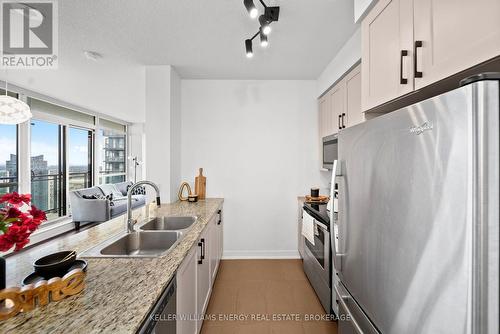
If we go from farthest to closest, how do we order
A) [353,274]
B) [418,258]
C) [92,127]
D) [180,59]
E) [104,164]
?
[104,164], [92,127], [180,59], [353,274], [418,258]

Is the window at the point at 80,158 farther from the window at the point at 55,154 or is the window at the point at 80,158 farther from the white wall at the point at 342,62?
the white wall at the point at 342,62

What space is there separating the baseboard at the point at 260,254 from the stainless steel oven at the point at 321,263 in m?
0.76

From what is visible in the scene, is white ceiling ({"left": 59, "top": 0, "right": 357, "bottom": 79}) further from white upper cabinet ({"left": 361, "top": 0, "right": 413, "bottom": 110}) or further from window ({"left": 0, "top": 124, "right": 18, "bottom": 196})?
window ({"left": 0, "top": 124, "right": 18, "bottom": 196})

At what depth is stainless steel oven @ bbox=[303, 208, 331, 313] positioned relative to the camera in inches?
82.2

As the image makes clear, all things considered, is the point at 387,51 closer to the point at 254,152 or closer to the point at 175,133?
the point at 254,152

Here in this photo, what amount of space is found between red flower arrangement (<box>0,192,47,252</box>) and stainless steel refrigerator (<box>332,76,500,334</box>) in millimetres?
1317

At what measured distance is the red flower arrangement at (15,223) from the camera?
2.59ft

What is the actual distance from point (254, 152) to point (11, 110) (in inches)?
109

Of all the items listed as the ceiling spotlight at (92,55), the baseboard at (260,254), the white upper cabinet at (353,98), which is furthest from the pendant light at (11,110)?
the white upper cabinet at (353,98)

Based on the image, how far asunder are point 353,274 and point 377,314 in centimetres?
23

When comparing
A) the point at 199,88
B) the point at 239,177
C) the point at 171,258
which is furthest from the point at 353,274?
the point at 199,88

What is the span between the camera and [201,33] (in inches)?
86.8

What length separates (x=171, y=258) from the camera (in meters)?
1.27

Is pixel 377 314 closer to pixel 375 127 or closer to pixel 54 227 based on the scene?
pixel 375 127
